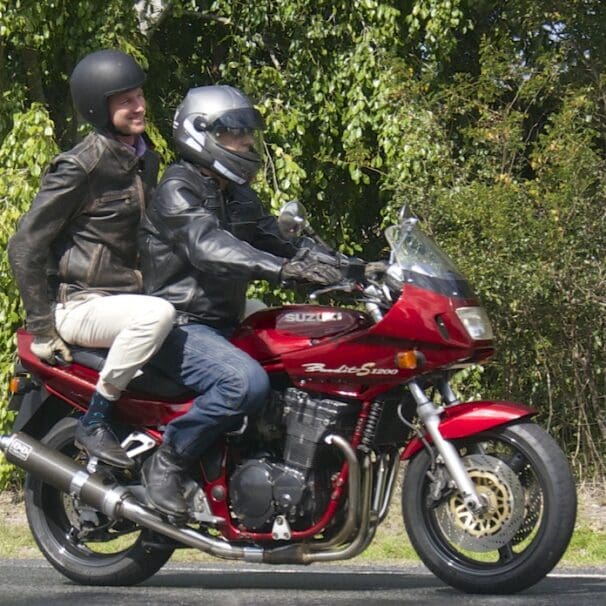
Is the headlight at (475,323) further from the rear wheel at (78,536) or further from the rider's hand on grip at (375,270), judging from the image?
the rear wheel at (78,536)

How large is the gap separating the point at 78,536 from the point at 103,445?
1.90 feet

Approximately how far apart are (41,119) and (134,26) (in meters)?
1.17

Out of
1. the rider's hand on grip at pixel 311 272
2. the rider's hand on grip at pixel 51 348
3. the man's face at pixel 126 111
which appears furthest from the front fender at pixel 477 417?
the man's face at pixel 126 111

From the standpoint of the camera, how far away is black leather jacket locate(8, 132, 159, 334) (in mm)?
6125

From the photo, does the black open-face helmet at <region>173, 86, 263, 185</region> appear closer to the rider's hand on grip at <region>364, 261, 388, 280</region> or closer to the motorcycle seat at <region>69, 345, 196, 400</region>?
the rider's hand on grip at <region>364, 261, 388, 280</region>

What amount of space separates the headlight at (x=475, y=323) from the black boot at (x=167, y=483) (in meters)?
1.29

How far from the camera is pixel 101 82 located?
6.25 metres

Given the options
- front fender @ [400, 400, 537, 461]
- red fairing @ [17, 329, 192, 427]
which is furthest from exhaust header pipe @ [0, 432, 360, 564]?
front fender @ [400, 400, 537, 461]

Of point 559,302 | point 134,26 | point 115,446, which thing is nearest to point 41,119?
point 134,26

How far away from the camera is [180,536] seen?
19.5 ft

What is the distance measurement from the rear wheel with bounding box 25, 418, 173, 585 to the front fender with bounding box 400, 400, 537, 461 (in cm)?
138

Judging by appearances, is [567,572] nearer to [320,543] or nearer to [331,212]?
[320,543]

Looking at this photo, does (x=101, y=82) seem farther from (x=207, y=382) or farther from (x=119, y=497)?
(x=119, y=497)

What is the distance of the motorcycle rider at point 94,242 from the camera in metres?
6.09
